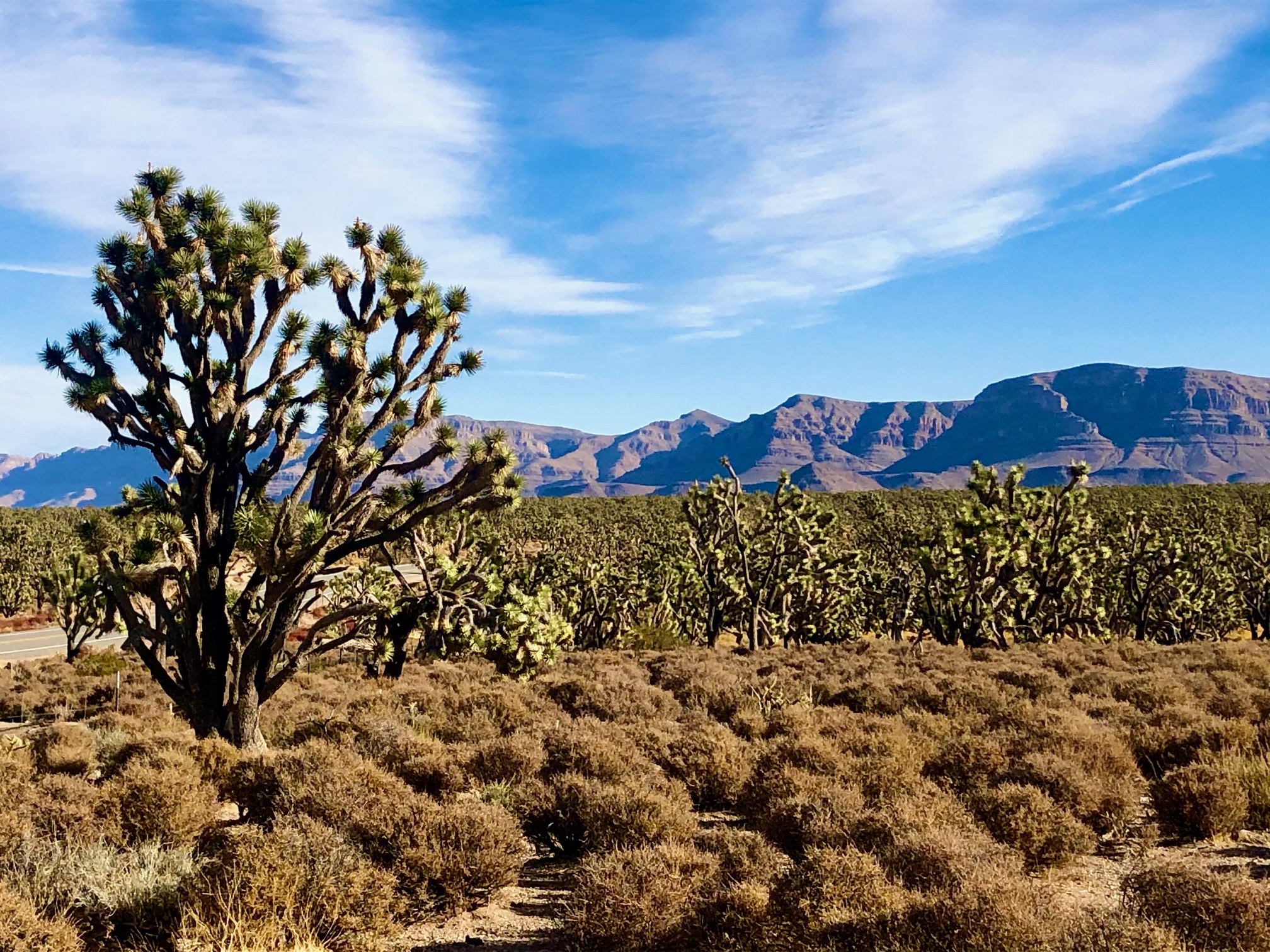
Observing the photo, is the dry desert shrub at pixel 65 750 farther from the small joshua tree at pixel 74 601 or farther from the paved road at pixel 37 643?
the paved road at pixel 37 643

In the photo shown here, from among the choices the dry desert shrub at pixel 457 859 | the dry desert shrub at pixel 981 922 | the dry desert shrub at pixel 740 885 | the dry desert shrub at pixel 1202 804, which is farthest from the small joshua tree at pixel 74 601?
A: the dry desert shrub at pixel 1202 804

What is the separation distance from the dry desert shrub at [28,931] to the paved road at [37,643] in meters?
28.4

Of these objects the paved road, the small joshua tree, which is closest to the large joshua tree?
the small joshua tree

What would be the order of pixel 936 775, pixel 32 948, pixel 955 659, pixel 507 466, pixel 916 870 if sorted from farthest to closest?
1. pixel 955 659
2. pixel 507 466
3. pixel 936 775
4. pixel 916 870
5. pixel 32 948

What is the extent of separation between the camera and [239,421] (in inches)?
494

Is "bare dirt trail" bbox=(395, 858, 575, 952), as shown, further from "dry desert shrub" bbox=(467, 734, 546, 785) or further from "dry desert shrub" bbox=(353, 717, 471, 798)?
"dry desert shrub" bbox=(467, 734, 546, 785)

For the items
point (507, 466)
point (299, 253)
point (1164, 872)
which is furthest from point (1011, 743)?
point (299, 253)

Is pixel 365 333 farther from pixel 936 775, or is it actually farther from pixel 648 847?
pixel 936 775

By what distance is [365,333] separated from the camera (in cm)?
1255

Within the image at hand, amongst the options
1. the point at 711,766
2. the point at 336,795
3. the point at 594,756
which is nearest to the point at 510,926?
the point at 336,795

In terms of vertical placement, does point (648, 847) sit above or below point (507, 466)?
below

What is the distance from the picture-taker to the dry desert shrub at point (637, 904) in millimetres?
5977

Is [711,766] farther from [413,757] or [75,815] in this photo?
[75,815]

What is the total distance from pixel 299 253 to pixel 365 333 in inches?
59.3
